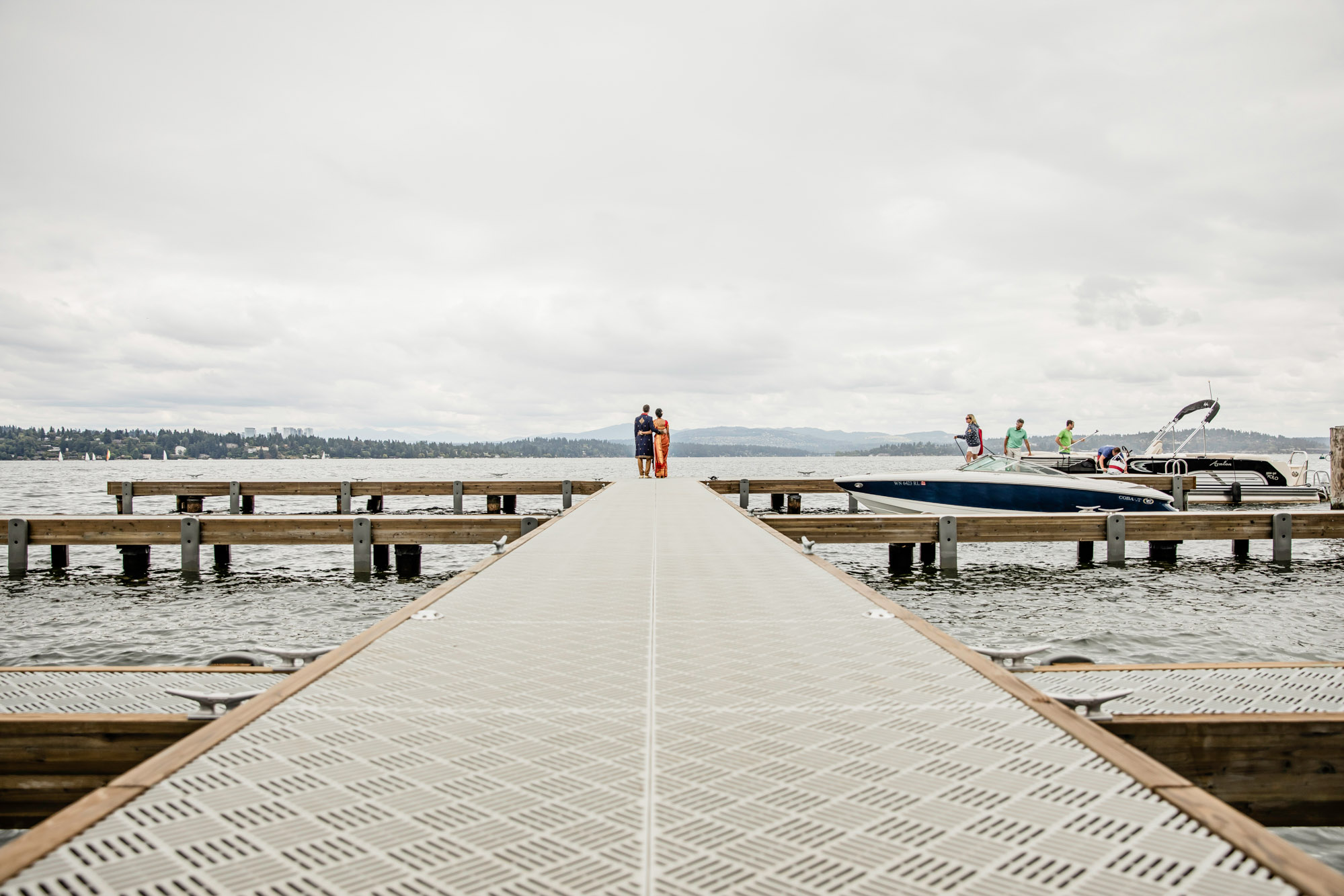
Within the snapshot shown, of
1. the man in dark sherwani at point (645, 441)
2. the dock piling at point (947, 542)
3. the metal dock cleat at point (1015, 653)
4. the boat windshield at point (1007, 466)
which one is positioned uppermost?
the man in dark sherwani at point (645, 441)

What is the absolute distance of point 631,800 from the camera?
2.28 metres

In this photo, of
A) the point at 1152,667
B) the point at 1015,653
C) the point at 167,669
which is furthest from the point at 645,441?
the point at 1015,653

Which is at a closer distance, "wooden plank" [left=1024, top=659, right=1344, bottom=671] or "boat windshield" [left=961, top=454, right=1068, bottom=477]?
"wooden plank" [left=1024, top=659, right=1344, bottom=671]

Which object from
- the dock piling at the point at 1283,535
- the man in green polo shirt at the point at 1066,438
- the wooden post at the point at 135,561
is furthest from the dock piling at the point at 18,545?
the man in green polo shirt at the point at 1066,438

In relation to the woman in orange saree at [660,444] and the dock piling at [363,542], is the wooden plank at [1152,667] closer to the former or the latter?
the dock piling at [363,542]

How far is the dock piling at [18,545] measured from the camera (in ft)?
37.3

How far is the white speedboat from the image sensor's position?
14625 millimetres

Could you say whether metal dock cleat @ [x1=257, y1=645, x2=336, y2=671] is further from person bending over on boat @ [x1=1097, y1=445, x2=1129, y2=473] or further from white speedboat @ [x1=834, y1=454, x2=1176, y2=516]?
person bending over on boat @ [x1=1097, y1=445, x2=1129, y2=473]

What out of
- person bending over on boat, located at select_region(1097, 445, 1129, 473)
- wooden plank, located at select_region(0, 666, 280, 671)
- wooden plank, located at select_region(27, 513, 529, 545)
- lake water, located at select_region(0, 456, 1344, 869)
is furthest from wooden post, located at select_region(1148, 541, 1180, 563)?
wooden plank, located at select_region(0, 666, 280, 671)

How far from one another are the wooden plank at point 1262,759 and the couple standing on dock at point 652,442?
54.3 feet

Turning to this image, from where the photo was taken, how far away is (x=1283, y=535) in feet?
38.3

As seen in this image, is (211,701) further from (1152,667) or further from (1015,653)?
(1152,667)

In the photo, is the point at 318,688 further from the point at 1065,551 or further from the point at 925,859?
the point at 1065,551

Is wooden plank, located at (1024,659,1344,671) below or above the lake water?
above
